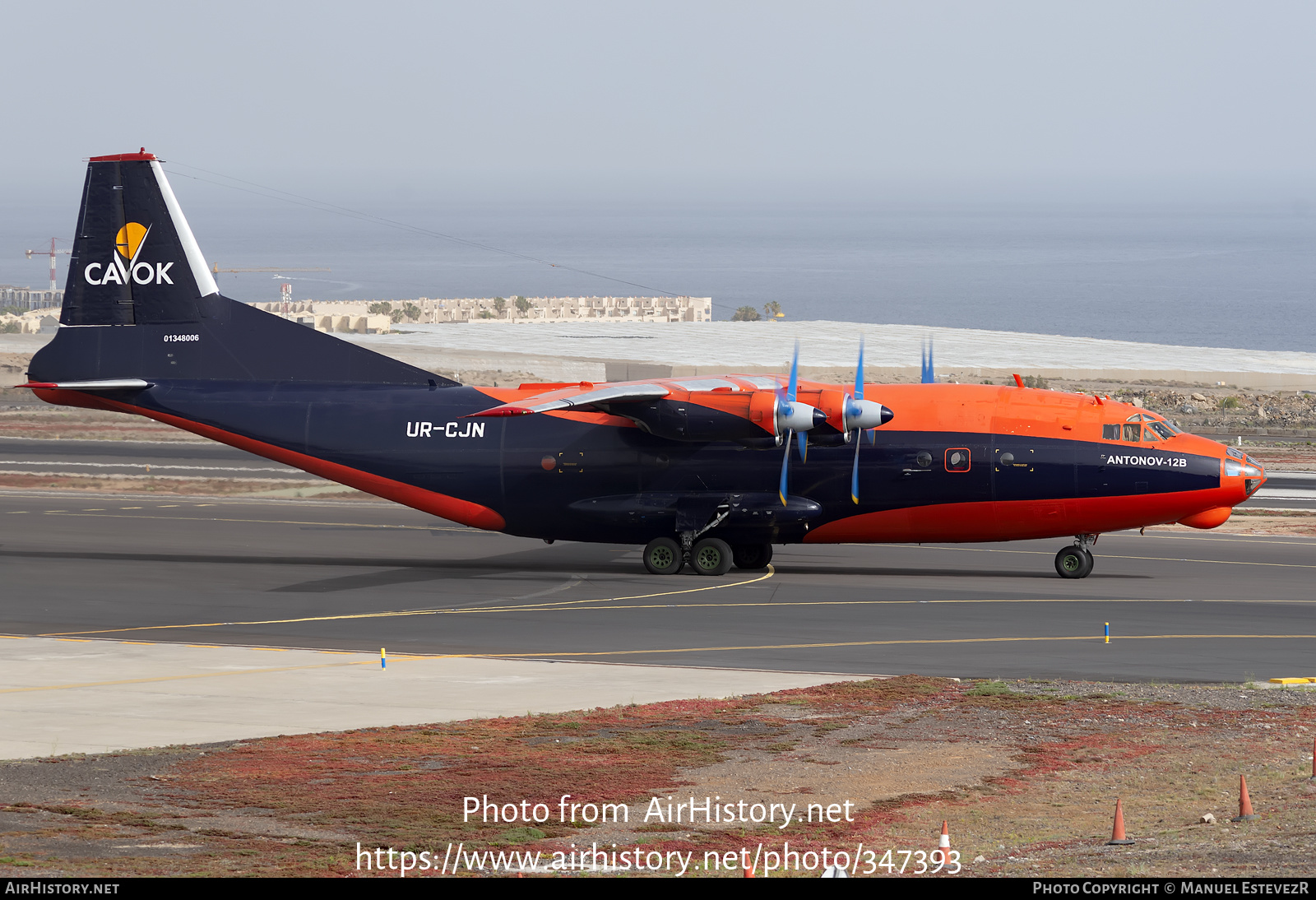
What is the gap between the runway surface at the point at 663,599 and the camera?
2667cm

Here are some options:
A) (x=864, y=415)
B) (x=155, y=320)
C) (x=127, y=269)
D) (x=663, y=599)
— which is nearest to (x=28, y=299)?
(x=127, y=269)

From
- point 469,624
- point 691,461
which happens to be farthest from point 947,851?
point 691,461

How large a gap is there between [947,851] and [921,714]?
337 inches

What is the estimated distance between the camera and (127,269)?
3803 cm

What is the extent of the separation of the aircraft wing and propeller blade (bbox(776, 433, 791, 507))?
3.12m

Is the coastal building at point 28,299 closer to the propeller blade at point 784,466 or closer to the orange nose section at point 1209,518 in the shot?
the propeller blade at point 784,466

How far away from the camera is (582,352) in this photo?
101m

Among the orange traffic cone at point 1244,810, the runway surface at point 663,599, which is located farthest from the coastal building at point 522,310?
the orange traffic cone at point 1244,810

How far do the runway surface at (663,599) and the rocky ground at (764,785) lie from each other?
366cm

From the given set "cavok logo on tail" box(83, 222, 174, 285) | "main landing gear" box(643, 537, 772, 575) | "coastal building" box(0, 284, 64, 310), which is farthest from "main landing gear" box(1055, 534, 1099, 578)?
"coastal building" box(0, 284, 64, 310)

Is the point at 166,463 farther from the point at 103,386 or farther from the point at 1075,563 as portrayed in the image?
the point at 1075,563

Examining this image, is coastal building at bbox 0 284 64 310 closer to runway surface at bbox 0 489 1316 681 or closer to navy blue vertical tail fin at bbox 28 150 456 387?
navy blue vertical tail fin at bbox 28 150 456 387

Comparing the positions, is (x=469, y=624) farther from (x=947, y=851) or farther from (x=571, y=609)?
(x=947, y=851)

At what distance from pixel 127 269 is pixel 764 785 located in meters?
27.1
